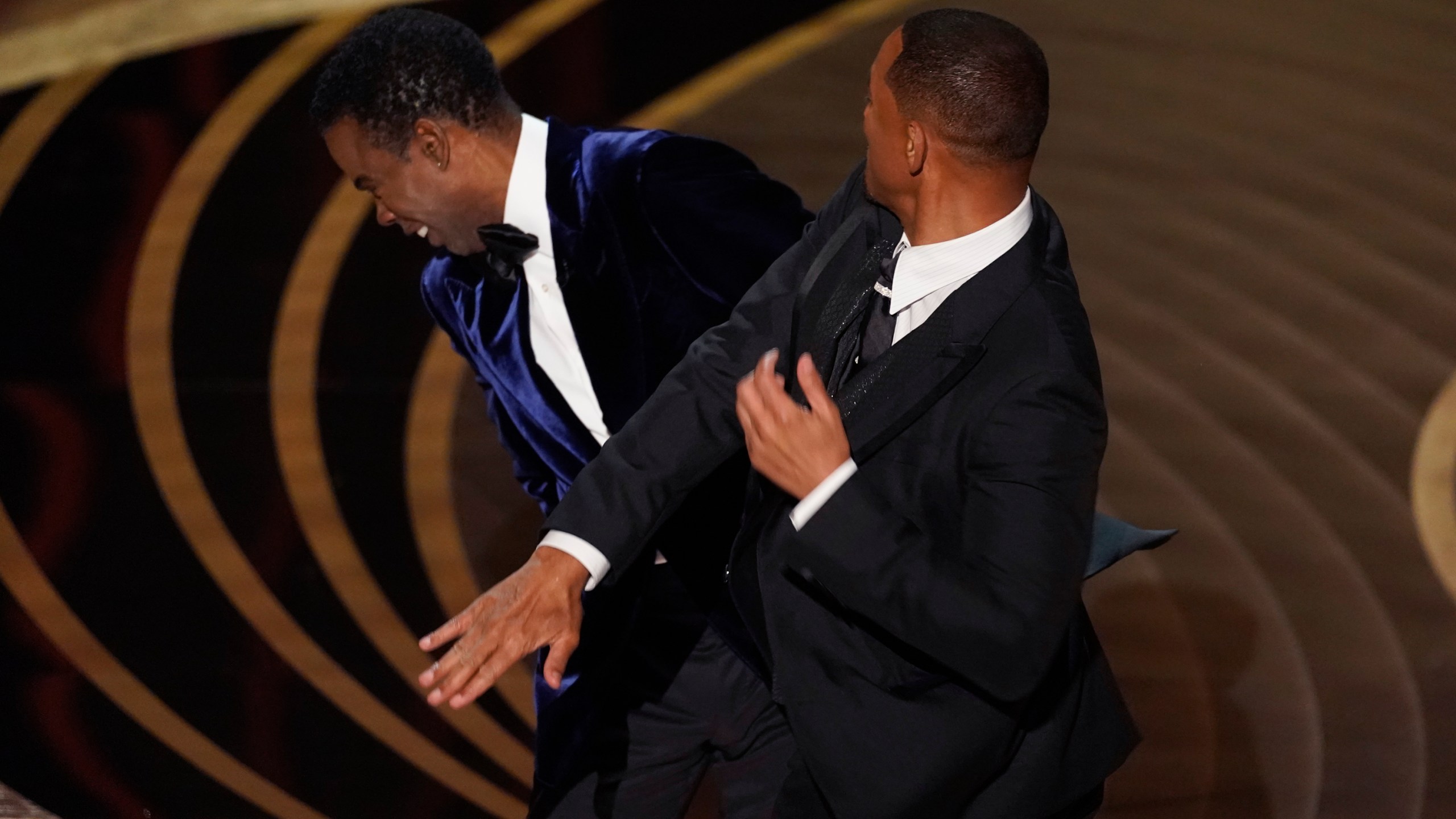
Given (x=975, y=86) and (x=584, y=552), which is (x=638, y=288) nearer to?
(x=584, y=552)

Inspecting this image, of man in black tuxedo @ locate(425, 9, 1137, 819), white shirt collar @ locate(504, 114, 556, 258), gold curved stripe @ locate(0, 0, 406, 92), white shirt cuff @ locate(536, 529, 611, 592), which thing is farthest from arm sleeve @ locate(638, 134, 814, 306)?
gold curved stripe @ locate(0, 0, 406, 92)

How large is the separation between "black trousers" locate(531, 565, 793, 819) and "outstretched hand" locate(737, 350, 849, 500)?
766 millimetres

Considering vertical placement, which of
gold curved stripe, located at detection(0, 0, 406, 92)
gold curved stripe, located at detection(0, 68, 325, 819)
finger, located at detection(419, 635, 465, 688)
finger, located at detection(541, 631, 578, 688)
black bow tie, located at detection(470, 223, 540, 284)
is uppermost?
gold curved stripe, located at detection(0, 0, 406, 92)

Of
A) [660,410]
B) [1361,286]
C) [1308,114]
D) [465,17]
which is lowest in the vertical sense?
[1361,286]

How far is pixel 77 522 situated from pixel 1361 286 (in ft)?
11.5

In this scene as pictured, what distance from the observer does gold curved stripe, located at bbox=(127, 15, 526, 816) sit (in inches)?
119

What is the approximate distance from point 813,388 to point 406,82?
3.39 ft

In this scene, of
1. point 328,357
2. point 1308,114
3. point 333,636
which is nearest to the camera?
point 333,636

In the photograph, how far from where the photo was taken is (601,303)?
216cm

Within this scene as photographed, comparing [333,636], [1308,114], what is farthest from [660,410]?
[1308,114]

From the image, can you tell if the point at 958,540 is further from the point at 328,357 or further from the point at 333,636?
the point at 328,357

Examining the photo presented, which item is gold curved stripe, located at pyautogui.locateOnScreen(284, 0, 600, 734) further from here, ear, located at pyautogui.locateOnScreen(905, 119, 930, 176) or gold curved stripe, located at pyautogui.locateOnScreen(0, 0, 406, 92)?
ear, located at pyautogui.locateOnScreen(905, 119, 930, 176)

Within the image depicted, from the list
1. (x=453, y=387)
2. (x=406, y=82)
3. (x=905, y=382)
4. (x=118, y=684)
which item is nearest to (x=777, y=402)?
(x=905, y=382)

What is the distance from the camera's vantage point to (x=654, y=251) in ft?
7.10
